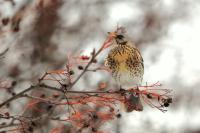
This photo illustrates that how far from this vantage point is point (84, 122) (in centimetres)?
614

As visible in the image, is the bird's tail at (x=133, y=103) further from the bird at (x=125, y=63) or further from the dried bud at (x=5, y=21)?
the dried bud at (x=5, y=21)

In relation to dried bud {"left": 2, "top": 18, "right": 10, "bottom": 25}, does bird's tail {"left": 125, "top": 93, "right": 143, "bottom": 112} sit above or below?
below

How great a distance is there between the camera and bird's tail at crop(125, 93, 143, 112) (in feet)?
19.9

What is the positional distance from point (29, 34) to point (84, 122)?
4.44 metres

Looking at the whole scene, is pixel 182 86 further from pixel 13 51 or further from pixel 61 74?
pixel 61 74

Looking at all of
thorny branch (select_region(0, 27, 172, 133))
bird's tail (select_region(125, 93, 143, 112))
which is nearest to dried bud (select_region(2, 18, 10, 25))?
thorny branch (select_region(0, 27, 172, 133))

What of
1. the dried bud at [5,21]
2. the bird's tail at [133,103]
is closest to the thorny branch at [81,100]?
the bird's tail at [133,103]

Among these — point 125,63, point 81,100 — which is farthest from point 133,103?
point 125,63

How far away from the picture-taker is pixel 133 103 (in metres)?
6.26

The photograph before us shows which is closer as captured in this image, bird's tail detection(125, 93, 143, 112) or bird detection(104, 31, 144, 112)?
bird's tail detection(125, 93, 143, 112)

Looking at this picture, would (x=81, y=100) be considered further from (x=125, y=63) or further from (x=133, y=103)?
(x=125, y=63)

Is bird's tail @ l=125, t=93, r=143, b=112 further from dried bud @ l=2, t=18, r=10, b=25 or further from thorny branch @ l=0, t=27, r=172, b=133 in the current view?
dried bud @ l=2, t=18, r=10, b=25

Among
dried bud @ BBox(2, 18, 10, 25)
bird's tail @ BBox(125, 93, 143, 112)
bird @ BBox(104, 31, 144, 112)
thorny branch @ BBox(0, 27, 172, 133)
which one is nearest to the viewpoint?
thorny branch @ BBox(0, 27, 172, 133)

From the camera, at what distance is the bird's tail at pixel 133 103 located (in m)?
6.07
